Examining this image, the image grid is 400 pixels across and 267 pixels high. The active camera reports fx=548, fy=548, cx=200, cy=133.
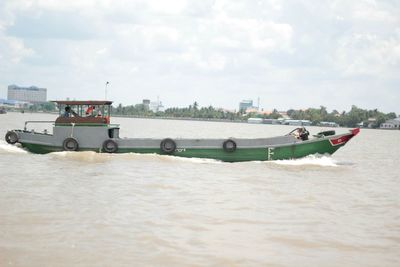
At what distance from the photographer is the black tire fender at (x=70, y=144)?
2361 cm

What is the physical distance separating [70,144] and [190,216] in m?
12.7

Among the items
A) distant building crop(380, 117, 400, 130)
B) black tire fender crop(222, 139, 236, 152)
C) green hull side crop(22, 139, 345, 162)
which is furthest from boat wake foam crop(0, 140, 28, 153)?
distant building crop(380, 117, 400, 130)

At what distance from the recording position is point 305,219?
12.6m

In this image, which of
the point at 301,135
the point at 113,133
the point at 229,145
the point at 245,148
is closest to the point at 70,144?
the point at 113,133

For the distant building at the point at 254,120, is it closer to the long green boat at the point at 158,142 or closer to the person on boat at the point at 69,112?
the long green boat at the point at 158,142

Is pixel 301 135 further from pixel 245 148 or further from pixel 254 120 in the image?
pixel 254 120

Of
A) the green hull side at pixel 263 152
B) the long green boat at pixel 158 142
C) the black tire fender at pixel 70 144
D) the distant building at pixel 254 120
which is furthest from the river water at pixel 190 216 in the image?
the distant building at pixel 254 120

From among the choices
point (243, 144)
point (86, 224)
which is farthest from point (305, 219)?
point (243, 144)

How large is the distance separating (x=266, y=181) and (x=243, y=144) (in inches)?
191

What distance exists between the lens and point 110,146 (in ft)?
77.6

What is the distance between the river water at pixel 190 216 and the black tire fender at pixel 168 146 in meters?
2.06

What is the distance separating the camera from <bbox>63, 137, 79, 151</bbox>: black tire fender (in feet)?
77.5

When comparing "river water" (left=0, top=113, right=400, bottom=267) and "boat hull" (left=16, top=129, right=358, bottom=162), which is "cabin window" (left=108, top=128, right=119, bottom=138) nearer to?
"boat hull" (left=16, top=129, right=358, bottom=162)

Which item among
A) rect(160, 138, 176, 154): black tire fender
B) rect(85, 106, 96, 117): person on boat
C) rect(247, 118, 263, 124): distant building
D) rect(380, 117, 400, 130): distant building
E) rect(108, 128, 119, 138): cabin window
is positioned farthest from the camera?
rect(247, 118, 263, 124): distant building
